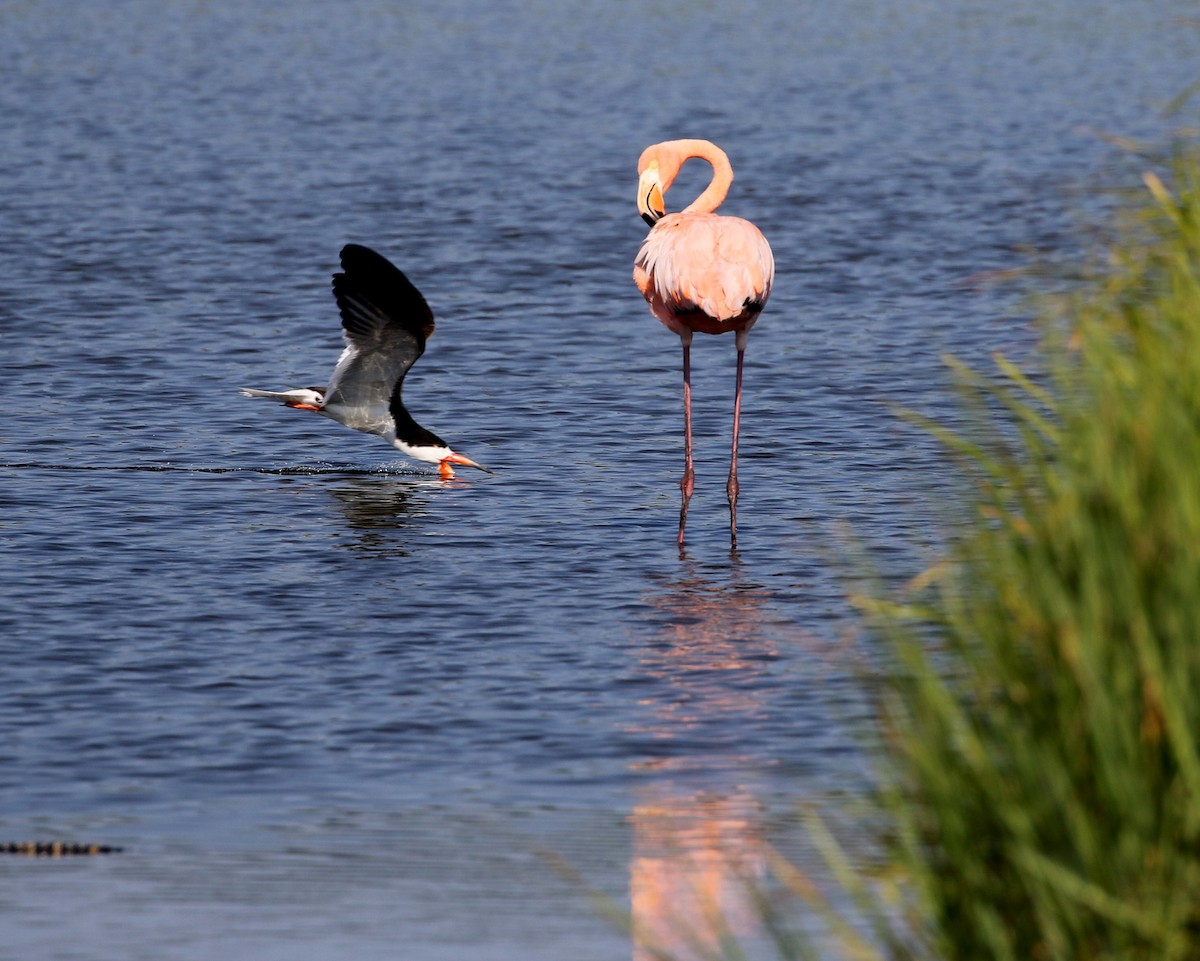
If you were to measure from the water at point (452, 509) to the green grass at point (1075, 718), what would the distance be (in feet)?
0.93

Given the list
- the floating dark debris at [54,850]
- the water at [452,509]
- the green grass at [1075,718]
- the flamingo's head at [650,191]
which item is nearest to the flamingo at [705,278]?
the flamingo's head at [650,191]

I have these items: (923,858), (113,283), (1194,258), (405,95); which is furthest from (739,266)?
(405,95)

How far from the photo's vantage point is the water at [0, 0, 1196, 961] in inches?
246

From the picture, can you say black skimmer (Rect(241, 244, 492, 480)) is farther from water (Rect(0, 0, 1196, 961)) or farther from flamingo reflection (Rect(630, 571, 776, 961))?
flamingo reflection (Rect(630, 571, 776, 961))

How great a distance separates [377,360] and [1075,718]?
8.62 meters

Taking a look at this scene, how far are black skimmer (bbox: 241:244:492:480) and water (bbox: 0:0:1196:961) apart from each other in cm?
34

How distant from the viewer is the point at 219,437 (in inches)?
505

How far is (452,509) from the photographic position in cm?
1140

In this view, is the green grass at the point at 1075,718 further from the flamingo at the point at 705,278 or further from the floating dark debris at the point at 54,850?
the flamingo at the point at 705,278

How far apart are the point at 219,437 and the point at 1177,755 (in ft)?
31.9

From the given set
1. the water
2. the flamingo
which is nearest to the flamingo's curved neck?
the flamingo

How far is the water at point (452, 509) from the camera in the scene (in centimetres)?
624

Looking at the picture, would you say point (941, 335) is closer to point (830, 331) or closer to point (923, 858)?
point (830, 331)

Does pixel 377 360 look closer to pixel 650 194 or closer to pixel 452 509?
pixel 452 509
